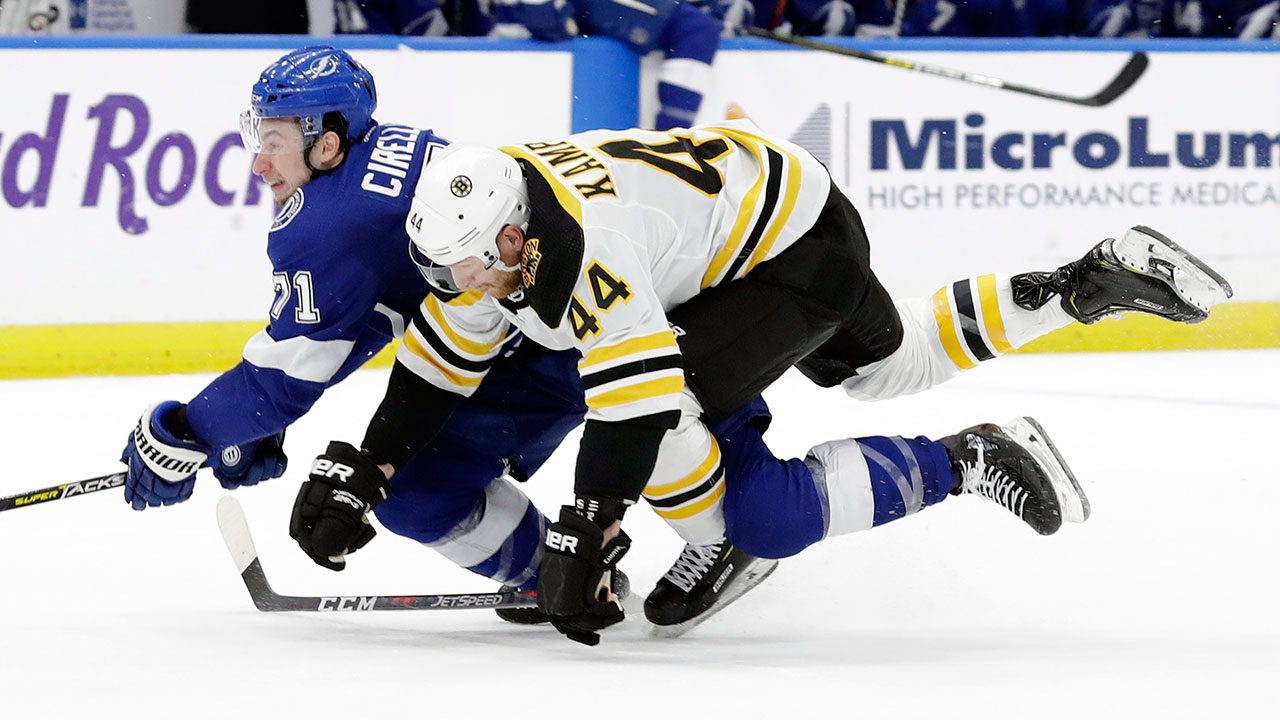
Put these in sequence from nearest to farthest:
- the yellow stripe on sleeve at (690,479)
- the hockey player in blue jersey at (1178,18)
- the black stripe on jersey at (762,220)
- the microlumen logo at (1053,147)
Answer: the yellow stripe on sleeve at (690,479)
the black stripe on jersey at (762,220)
the microlumen logo at (1053,147)
the hockey player in blue jersey at (1178,18)

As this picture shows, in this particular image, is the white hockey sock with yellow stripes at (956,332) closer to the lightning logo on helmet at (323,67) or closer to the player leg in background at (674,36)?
the lightning logo on helmet at (323,67)

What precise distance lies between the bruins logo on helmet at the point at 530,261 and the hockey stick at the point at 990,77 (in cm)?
321

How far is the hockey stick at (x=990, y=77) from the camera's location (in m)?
5.01

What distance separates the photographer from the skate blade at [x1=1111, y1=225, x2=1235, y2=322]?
8.59ft

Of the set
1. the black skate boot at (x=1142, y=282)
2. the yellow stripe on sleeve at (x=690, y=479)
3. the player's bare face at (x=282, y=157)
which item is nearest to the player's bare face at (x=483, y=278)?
the yellow stripe on sleeve at (x=690, y=479)

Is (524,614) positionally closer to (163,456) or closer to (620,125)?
(163,456)

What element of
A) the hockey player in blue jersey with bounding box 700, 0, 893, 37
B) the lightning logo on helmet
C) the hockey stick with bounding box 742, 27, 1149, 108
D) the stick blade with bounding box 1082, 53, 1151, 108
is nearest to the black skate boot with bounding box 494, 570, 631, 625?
the lightning logo on helmet

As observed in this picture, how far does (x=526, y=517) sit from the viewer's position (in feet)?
8.61

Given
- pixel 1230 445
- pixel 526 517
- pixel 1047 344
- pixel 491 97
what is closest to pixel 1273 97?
pixel 1047 344

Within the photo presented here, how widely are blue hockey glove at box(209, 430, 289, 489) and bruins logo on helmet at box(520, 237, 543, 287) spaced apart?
705 millimetres

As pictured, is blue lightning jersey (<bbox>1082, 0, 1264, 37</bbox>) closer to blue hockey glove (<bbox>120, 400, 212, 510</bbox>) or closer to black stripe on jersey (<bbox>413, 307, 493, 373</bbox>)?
black stripe on jersey (<bbox>413, 307, 493, 373</bbox>)

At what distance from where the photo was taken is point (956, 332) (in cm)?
276

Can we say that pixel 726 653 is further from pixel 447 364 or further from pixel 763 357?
pixel 447 364

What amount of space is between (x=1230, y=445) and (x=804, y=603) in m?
1.63
